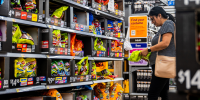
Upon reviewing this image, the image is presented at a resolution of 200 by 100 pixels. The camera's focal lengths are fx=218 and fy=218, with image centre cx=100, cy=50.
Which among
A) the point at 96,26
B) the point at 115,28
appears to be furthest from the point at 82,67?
the point at 115,28

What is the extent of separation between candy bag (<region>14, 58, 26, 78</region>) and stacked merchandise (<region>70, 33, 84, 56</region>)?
0.93 metres

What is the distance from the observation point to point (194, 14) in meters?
1.01

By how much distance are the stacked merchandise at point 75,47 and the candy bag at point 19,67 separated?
0.93 meters

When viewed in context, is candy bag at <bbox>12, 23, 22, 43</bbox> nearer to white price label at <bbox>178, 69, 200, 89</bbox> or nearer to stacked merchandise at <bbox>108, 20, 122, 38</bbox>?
white price label at <bbox>178, 69, 200, 89</bbox>

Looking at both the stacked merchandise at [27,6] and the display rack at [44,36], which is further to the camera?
the stacked merchandise at [27,6]

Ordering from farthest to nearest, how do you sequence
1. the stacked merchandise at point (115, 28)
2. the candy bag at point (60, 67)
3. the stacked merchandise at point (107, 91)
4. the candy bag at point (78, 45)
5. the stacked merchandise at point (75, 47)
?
the stacked merchandise at point (115, 28)
the stacked merchandise at point (107, 91)
the candy bag at point (78, 45)
the stacked merchandise at point (75, 47)
the candy bag at point (60, 67)

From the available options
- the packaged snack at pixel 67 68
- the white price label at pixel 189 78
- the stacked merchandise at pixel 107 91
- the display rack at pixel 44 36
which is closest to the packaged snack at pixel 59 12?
the display rack at pixel 44 36

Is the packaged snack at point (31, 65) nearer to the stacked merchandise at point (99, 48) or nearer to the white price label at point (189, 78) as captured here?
the stacked merchandise at point (99, 48)

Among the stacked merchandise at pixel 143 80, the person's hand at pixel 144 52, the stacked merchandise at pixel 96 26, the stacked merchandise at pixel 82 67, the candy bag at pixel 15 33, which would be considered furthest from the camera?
the stacked merchandise at pixel 143 80

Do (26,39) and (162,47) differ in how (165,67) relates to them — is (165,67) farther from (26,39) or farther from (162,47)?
(26,39)

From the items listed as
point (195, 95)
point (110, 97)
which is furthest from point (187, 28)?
point (110, 97)

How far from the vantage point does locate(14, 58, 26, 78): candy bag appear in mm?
2488

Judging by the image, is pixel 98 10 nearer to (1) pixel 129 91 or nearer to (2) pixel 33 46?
(2) pixel 33 46

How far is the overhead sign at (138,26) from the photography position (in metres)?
5.93
